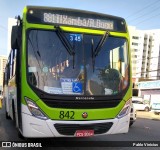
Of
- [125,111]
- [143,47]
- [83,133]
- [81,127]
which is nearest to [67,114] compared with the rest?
[81,127]

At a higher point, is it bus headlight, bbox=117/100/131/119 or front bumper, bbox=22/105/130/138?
bus headlight, bbox=117/100/131/119

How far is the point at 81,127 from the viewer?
23.1ft

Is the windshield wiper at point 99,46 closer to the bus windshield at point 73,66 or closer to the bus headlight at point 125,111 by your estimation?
the bus windshield at point 73,66

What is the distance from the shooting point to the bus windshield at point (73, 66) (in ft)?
23.0

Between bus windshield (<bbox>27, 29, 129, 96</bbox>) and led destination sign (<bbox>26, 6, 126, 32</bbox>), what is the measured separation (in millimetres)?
276

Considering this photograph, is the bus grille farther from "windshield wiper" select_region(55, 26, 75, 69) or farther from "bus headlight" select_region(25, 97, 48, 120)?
"windshield wiper" select_region(55, 26, 75, 69)

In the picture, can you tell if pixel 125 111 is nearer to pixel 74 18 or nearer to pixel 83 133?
pixel 83 133

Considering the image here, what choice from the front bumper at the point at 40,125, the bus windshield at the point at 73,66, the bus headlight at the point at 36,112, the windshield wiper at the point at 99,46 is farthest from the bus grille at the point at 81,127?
the windshield wiper at the point at 99,46

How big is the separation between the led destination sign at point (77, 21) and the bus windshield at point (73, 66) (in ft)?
0.93

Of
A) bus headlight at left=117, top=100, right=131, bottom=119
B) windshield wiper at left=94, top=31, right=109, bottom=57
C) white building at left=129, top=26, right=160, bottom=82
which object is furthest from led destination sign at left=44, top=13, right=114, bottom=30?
white building at left=129, top=26, right=160, bottom=82

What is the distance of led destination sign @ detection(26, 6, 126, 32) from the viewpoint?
23.8 ft

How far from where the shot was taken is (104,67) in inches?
295

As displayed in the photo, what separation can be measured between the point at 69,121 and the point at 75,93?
644 millimetres

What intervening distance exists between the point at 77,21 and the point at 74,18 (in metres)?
0.10
